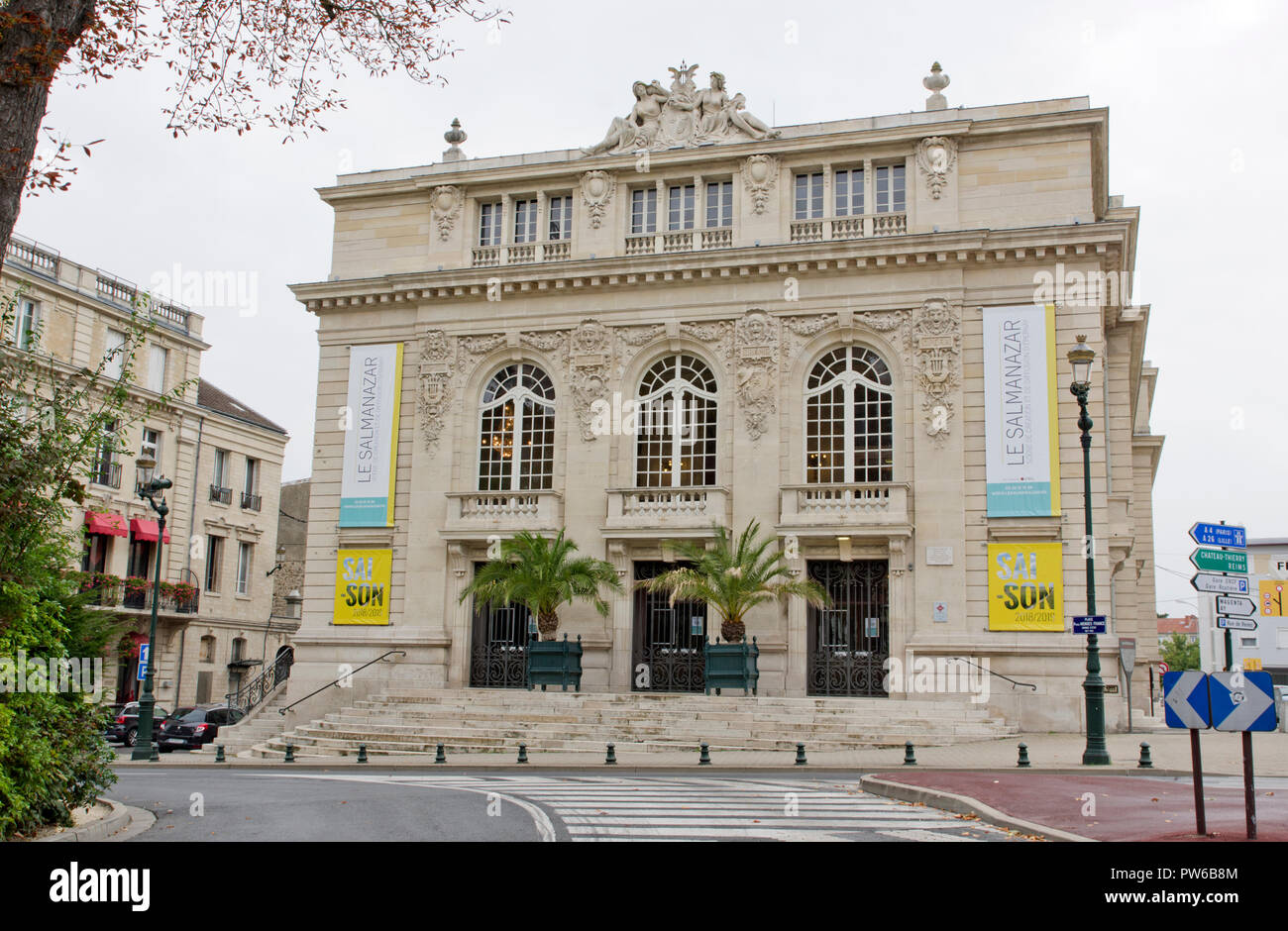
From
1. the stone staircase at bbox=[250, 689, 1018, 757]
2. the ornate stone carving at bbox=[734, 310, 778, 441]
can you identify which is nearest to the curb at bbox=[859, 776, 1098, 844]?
the stone staircase at bbox=[250, 689, 1018, 757]

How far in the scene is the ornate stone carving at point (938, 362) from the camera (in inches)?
1224

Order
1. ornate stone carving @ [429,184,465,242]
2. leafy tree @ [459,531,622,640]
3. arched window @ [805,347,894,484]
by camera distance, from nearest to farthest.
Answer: leafy tree @ [459,531,622,640] < arched window @ [805,347,894,484] < ornate stone carving @ [429,184,465,242]

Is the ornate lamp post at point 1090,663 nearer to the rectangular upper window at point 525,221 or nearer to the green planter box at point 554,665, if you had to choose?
the green planter box at point 554,665

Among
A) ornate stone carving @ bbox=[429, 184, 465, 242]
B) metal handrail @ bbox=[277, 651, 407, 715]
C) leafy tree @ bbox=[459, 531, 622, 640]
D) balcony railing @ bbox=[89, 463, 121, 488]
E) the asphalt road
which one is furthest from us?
balcony railing @ bbox=[89, 463, 121, 488]

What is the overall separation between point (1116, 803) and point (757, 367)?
777 inches

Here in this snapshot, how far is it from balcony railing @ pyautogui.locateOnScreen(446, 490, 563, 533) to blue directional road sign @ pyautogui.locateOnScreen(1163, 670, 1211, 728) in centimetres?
2378

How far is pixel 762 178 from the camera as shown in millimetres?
33938

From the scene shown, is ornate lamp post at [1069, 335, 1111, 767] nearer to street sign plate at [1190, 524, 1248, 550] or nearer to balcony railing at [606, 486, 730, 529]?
street sign plate at [1190, 524, 1248, 550]

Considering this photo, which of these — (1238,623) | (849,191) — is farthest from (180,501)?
(1238,623)

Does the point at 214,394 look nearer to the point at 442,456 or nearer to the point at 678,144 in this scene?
the point at 442,456

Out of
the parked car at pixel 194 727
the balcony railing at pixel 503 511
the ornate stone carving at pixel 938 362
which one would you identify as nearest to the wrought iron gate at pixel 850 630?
the ornate stone carving at pixel 938 362

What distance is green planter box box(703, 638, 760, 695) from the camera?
29453 millimetres
